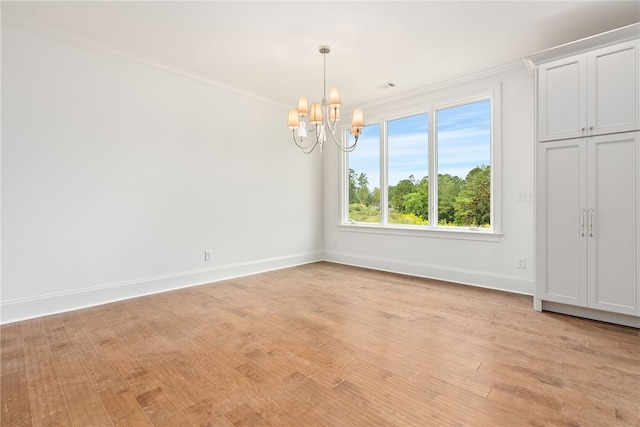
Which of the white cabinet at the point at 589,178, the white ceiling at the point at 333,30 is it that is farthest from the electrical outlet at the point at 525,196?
the white ceiling at the point at 333,30

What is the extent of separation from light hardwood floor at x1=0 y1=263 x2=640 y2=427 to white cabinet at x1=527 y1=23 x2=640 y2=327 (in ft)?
1.04

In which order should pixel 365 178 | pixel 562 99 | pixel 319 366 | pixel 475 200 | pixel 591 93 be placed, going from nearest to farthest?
1. pixel 319 366
2. pixel 591 93
3. pixel 562 99
4. pixel 475 200
5. pixel 365 178

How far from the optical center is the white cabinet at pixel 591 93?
2604 mm

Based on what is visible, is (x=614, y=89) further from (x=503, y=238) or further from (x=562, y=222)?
(x=503, y=238)

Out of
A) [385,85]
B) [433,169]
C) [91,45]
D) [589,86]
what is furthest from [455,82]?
[91,45]

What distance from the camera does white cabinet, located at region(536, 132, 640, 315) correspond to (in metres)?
2.62

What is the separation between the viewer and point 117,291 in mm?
3447

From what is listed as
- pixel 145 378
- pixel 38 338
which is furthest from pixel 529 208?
pixel 38 338

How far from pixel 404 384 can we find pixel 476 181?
3153mm

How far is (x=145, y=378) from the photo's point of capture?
75.9 inches

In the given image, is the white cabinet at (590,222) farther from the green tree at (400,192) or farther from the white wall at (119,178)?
the white wall at (119,178)

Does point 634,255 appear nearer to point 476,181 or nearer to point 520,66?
point 476,181

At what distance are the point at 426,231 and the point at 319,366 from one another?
3007 mm

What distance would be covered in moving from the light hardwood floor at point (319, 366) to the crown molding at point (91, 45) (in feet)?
8.92
